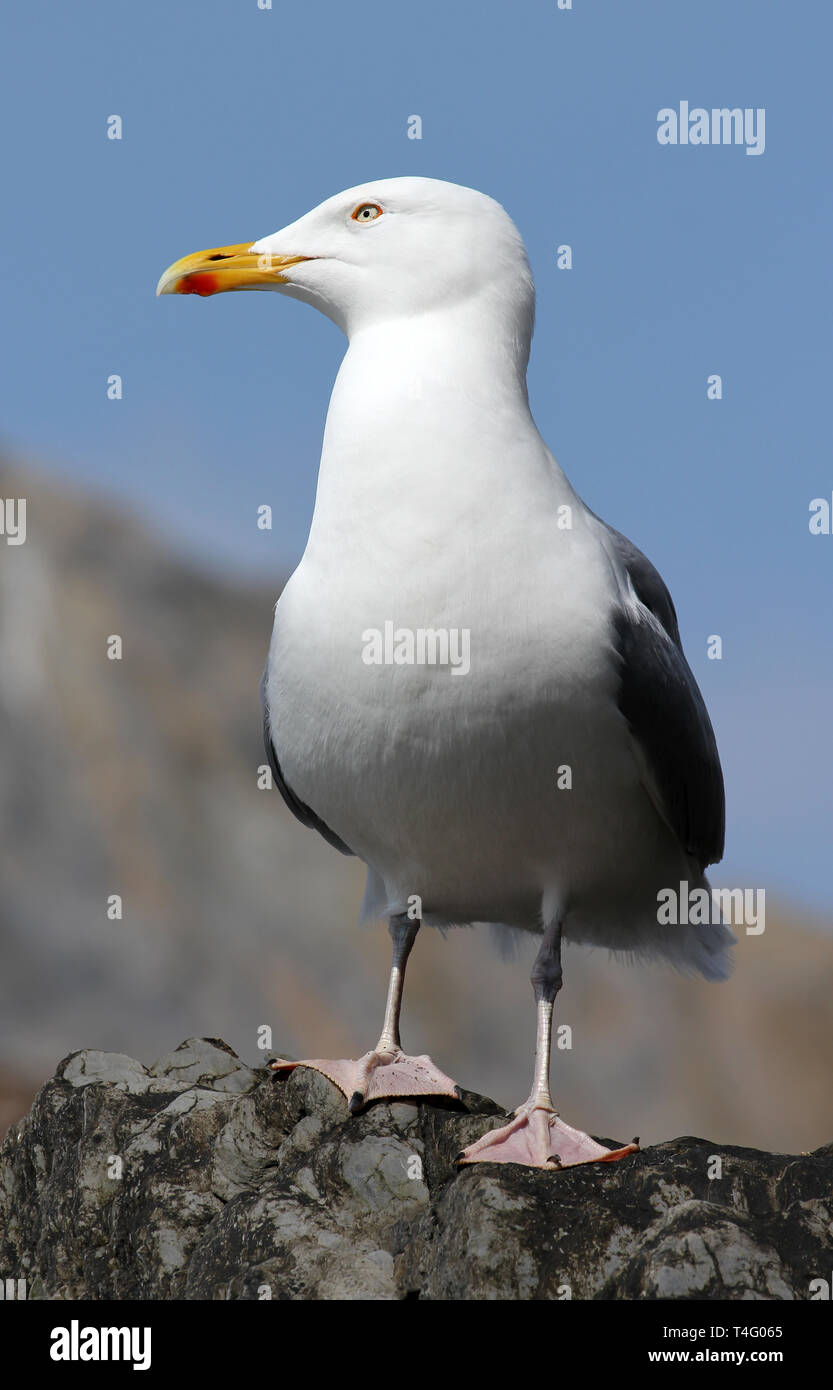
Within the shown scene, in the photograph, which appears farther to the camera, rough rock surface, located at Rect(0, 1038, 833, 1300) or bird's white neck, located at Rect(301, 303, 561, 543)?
bird's white neck, located at Rect(301, 303, 561, 543)

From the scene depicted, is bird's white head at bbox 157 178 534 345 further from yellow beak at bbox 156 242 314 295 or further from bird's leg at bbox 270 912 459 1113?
bird's leg at bbox 270 912 459 1113

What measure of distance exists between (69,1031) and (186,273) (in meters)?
16.3

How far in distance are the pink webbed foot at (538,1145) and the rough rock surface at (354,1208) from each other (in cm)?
10

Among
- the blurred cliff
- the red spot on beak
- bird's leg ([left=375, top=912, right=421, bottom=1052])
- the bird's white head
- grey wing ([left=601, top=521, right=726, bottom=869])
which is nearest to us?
grey wing ([left=601, top=521, right=726, bottom=869])

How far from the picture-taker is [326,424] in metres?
5.12

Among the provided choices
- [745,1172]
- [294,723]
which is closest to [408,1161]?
[745,1172]

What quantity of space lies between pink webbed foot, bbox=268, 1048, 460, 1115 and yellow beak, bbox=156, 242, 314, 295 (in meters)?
2.82

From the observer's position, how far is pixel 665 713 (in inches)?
197

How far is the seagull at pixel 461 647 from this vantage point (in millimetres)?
4559

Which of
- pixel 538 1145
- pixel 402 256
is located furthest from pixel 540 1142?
pixel 402 256

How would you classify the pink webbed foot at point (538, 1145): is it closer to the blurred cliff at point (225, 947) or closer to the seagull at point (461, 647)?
the seagull at point (461, 647)

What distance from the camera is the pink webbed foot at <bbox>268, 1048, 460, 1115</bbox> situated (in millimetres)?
4660

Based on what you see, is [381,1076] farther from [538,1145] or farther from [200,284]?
[200,284]

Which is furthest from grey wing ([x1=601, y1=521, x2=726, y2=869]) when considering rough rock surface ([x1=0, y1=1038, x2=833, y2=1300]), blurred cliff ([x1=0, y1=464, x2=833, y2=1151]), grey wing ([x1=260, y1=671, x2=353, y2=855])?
blurred cliff ([x1=0, y1=464, x2=833, y2=1151])
